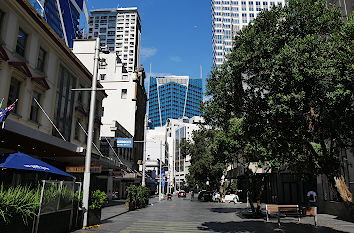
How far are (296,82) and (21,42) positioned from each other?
1613 cm

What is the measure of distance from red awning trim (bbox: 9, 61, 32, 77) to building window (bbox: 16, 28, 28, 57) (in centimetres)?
102

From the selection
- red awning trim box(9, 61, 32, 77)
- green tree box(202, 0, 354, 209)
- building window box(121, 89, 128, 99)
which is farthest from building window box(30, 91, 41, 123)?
building window box(121, 89, 128, 99)

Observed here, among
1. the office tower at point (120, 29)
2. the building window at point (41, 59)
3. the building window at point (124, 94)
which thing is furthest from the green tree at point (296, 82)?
the office tower at point (120, 29)

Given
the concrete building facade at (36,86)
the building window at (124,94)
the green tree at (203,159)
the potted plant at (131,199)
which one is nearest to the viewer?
the concrete building facade at (36,86)

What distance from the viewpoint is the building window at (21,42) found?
681 inches

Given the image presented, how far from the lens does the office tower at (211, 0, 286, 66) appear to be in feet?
530

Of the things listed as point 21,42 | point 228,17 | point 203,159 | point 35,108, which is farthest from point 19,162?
point 228,17

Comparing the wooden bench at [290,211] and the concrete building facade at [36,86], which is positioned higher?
the concrete building facade at [36,86]

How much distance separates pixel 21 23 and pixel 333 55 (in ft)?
55.9

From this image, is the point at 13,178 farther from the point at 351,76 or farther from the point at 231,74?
Answer: the point at 351,76

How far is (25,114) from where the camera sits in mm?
17750

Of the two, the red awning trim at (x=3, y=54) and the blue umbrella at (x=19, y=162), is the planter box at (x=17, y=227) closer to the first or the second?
the blue umbrella at (x=19, y=162)

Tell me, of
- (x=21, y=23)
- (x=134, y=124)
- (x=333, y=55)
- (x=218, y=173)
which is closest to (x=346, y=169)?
(x=333, y=55)

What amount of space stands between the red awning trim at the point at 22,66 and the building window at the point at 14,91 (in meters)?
0.74
